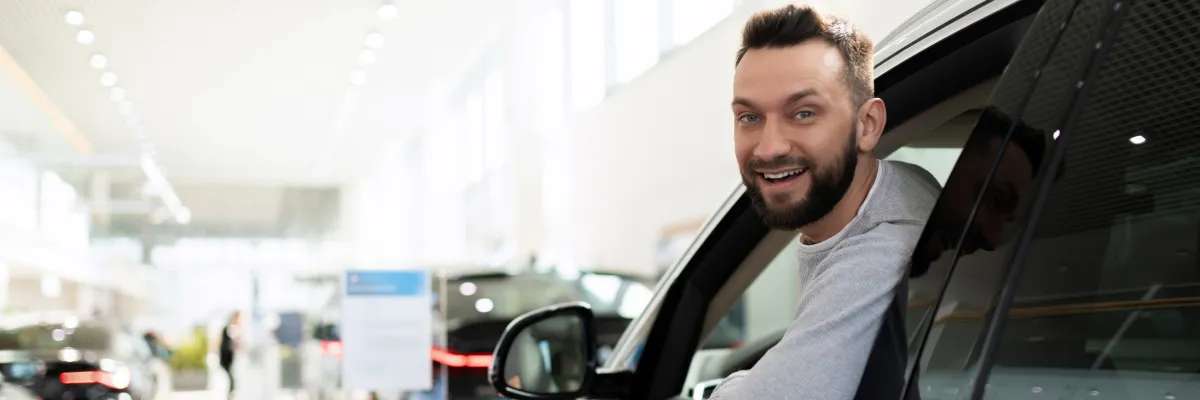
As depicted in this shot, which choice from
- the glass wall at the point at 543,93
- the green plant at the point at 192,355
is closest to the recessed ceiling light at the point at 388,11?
the glass wall at the point at 543,93

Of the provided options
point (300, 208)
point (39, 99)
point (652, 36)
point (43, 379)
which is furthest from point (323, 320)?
point (300, 208)

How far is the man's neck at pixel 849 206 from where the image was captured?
1194mm

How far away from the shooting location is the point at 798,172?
117 cm

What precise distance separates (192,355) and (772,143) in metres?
24.4

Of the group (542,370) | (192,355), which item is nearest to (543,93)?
(192,355)

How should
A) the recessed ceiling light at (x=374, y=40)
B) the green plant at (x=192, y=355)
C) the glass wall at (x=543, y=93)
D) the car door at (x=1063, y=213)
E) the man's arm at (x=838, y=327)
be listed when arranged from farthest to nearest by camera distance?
the green plant at (x=192, y=355)
the recessed ceiling light at (x=374, y=40)
the glass wall at (x=543, y=93)
the man's arm at (x=838, y=327)
the car door at (x=1063, y=213)

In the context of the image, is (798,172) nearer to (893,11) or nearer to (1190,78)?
(1190,78)

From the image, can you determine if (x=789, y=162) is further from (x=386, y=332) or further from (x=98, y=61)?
(x=98, y=61)

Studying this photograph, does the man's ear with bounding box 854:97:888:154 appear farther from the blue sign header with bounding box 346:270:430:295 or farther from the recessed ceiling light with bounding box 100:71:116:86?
the recessed ceiling light with bounding box 100:71:116:86

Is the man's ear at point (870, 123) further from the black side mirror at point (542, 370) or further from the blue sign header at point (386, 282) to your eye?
the blue sign header at point (386, 282)

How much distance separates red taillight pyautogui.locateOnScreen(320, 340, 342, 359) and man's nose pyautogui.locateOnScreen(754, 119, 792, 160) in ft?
17.9

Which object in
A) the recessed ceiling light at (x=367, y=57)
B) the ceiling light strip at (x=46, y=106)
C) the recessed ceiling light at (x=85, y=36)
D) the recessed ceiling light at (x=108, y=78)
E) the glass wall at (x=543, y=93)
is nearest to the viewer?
the ceiling light strip at (x=46, y=106)

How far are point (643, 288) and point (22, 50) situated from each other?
4.54 m

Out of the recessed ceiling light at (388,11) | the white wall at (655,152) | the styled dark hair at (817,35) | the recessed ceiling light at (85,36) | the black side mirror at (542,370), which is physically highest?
the recessed ceiling light at (388,11)
